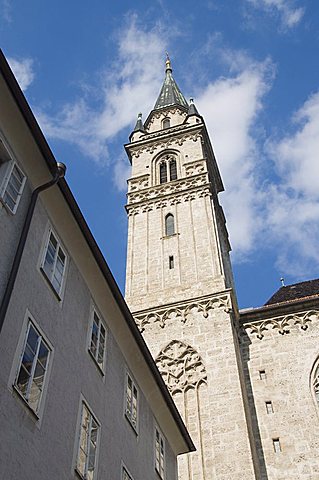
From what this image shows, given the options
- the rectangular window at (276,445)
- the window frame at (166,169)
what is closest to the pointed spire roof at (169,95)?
the window frame at (166,169)

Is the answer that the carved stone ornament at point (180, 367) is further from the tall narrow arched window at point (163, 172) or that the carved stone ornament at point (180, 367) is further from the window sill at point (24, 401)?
the window sill at point (24, 401)

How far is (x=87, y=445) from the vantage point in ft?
30.5

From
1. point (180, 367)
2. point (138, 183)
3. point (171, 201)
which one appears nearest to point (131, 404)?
point (180, 367)

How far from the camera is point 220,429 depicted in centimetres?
1831

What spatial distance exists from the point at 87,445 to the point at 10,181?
4.34 meters

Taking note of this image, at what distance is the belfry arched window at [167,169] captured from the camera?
31172mm

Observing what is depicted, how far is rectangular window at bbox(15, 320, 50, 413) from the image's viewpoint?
7918 millimetres

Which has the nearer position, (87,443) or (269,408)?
(87,443)

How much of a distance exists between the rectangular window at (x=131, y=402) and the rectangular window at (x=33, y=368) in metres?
3.29

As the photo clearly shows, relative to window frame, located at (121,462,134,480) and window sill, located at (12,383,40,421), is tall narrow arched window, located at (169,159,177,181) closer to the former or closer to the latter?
window frame, located at (121,462,134,480)

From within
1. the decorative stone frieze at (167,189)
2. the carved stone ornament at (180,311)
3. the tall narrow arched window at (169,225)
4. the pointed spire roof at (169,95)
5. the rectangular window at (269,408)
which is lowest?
the rectangular window at (269,408)

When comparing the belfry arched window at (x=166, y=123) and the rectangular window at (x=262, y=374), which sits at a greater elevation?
the belfry arched window at (x=166, y=123)

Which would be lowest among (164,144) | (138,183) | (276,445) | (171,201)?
(276,445)

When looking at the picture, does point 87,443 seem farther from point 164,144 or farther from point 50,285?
point 164,144
